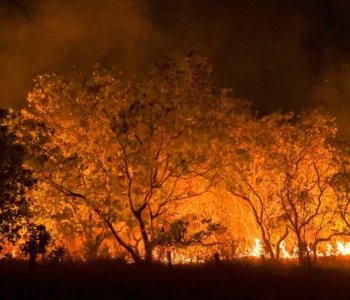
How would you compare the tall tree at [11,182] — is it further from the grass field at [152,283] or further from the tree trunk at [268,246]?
the tree trunk at [268,246]

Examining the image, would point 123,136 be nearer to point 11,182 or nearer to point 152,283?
point 11,182

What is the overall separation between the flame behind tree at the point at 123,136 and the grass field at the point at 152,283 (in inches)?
96.8

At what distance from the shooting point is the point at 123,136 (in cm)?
2002

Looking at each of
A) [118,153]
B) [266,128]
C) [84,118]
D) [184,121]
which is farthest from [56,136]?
[266,128]

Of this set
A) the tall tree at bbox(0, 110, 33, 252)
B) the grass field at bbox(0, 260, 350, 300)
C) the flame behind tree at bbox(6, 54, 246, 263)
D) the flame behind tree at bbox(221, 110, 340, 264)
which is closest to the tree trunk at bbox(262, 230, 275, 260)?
the flame behind tree at bbox(221, 110, 340, 264)

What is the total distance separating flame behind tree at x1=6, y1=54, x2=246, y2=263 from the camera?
782 inches

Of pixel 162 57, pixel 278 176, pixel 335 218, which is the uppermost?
pixel 162 57

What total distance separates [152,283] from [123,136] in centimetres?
677

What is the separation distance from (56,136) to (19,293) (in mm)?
9509

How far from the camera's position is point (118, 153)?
20.5 metres

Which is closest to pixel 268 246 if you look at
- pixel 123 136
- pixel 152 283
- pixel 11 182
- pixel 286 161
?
pixel 286 161

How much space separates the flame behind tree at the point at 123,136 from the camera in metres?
19.9

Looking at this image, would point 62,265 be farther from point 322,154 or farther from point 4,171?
point 322,154

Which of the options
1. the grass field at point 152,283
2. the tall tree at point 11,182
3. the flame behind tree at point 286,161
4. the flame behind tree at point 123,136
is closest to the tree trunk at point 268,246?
the flame behind tree at point 286,161
